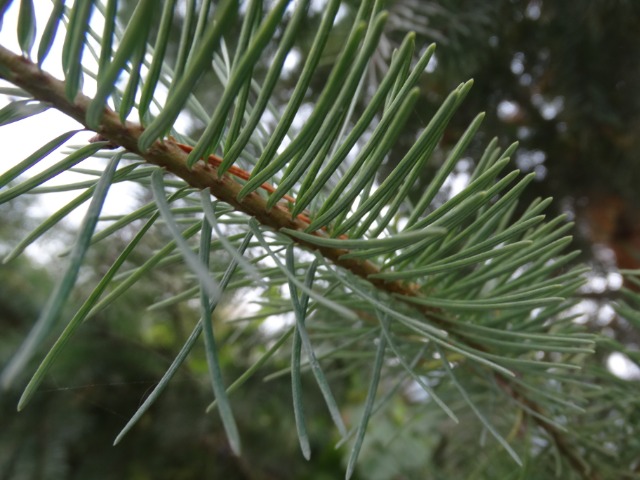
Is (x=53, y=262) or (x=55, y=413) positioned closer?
(x=55, y=413)

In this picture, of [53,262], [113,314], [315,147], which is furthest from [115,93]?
[53,262]

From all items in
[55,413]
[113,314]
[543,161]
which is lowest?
[55,413]

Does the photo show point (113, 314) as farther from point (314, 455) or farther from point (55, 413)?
point (314, 455)

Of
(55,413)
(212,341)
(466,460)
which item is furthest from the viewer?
(55,413)

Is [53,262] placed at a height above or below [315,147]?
above

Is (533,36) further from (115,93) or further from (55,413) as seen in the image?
(55,413)

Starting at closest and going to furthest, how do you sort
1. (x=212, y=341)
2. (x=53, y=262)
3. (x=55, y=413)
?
(x=212, y=341) < (x=55, y=413) < (x=53, y=262)

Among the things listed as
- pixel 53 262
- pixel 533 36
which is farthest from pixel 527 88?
pixel 53 262
